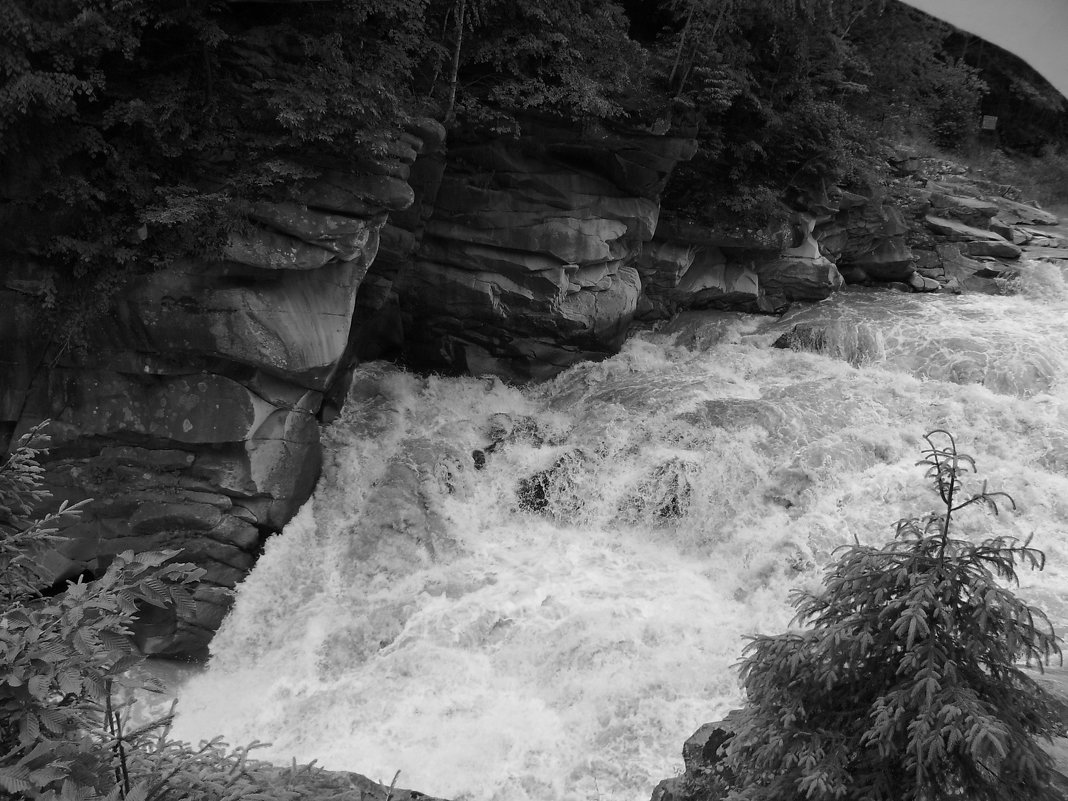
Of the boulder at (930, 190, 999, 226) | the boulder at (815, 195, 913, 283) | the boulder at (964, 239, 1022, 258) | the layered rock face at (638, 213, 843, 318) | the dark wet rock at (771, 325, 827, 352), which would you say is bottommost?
the dark wet rock at (771, 325, 827, 352)

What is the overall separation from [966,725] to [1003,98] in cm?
2819

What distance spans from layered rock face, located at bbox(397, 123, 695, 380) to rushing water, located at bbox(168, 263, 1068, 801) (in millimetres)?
977

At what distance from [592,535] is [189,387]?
5662mm

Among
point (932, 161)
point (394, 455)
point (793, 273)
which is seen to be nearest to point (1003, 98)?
point (932, 161)

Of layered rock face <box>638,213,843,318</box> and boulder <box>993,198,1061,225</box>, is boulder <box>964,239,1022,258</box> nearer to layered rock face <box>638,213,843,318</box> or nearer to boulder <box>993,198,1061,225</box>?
boulder <box>993,198,1061,225</box>

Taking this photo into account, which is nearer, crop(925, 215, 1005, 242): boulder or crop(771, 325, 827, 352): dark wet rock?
crop(771, 325, 827, 352): dark wet rock

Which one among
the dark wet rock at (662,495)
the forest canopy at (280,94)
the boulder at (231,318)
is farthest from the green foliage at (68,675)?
the dark wet rock at (662,495)

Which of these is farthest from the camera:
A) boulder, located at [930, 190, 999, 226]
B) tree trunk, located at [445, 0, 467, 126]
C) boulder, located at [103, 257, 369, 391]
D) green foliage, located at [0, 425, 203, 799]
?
boulder, located at [930, 190, 999, 226]

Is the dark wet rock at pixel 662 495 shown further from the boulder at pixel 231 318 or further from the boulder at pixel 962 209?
the boulder at pixel 962 209

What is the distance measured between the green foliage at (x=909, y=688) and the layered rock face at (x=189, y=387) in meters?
7.77

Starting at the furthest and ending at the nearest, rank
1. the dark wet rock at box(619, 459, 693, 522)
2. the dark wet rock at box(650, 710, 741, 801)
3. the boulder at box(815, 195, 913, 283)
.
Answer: the boulder at box(815, 195, 913, 283)
the dark wet rock at box(619, 459, 693, 522)
the dark wet rock at box(650, 710, 741, 801)

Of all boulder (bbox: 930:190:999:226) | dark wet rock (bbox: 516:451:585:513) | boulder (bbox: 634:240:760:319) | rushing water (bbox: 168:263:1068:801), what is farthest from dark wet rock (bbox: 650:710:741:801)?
boulder (bbox: 930:190:999:226)

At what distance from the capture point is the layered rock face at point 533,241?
12883 millimetres

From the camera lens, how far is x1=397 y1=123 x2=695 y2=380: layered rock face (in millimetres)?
12883
